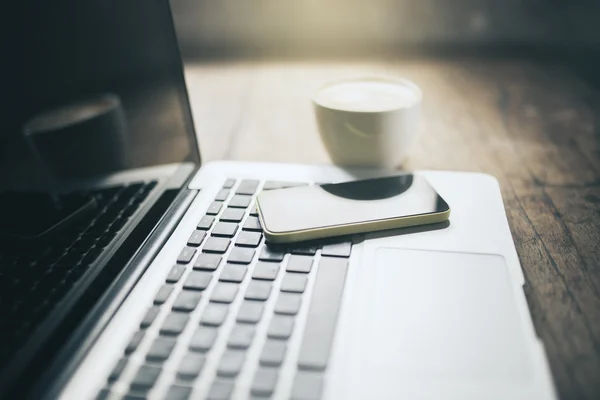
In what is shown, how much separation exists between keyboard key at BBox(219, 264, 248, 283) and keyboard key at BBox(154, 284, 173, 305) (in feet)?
0.12

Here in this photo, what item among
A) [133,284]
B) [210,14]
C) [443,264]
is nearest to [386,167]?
[443,264]

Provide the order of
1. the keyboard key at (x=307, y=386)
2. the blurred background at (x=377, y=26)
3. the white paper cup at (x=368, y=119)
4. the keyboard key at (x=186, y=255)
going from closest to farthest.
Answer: the keyboard key at (x=307, y=386) → the keyboard key at (x=186, y=255) → the white paper cup at (x=368, y=119) → the blurred background at (x=377, y=26)

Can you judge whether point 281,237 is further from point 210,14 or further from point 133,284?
point 210,14

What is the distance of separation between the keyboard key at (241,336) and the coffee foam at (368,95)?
245mm

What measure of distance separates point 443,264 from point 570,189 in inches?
8.9

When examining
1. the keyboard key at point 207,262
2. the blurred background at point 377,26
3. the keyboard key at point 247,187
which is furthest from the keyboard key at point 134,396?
the blurred background at point 377,26

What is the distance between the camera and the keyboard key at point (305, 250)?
35cm

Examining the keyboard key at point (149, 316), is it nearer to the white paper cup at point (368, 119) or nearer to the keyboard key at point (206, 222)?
the keyboard key at point (206, 222)

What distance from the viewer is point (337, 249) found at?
1.15 ft

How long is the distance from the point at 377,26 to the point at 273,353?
0.84 meters

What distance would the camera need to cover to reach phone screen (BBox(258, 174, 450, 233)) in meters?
0.37

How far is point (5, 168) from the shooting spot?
32 cm

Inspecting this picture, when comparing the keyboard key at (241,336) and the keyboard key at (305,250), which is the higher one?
→ the keyboard key at (241,336)

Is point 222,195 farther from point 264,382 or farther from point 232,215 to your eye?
point 264,382
